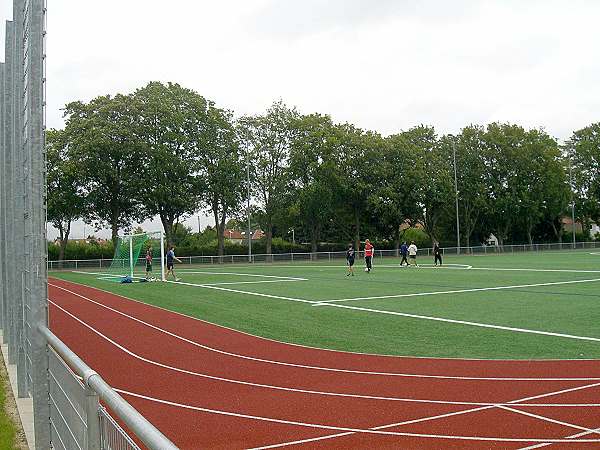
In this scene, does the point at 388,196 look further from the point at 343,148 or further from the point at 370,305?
the point at 370,305

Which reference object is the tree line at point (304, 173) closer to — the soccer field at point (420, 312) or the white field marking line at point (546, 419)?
the soccer field at point (420, 312)

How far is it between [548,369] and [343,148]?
54251 mm

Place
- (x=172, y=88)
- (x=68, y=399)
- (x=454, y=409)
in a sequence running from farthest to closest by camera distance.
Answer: (x=172, y=88) < (x=454, y=409) < (x=68, y=399)

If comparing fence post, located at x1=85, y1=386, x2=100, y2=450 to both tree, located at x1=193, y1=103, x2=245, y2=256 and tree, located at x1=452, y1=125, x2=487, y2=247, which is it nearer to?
tree, located at x1=193, y1=103, x2=245, y2=256

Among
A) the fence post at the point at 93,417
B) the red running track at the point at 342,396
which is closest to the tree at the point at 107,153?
the red running track at the point at 342,396

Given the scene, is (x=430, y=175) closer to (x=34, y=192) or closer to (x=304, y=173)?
(x=304, y=173)

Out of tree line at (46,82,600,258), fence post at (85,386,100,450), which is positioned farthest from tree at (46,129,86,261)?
fence post at (85,386,100,450)

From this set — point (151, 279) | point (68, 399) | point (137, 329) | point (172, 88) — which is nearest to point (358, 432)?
point (68, 399)

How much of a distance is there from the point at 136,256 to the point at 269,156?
1154 inches

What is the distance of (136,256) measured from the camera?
1351 inches

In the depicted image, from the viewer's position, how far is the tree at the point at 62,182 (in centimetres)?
4981

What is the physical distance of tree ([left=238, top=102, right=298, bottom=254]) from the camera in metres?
61.2

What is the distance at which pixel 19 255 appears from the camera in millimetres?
8336

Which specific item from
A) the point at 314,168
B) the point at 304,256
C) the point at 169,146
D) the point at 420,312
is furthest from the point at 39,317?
the point at 304,256
